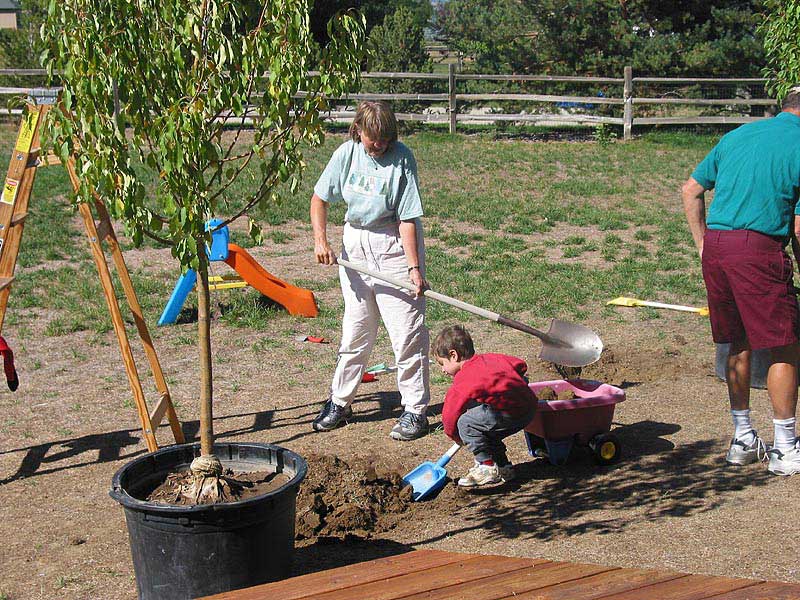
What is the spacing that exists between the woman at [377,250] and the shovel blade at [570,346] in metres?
0.75

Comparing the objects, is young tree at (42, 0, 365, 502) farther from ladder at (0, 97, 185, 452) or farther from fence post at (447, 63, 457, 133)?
fence post at (447, 63, 457, 133)

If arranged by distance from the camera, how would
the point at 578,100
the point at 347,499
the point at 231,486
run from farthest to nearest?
1. the point at 578,100
2. the point at 347,499
3. the point at 231,486

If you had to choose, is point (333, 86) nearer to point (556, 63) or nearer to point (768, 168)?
point (768, 168)

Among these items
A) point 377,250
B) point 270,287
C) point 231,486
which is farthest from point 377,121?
point 270,287

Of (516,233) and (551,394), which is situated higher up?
(551,394)

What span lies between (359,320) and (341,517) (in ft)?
4.99

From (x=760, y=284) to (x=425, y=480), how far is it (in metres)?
1.94

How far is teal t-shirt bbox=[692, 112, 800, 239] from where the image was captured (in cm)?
490

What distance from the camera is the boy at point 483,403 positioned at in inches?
194

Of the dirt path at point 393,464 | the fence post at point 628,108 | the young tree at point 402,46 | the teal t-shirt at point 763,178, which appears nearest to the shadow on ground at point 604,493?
the dirt path at point 393,464

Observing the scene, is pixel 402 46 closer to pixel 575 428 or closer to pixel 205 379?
pixel 575 428

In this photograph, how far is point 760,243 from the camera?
16.2 ft

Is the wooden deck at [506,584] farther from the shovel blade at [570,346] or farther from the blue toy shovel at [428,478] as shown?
the shovel blade at [570,346]

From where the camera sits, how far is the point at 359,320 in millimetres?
5871
